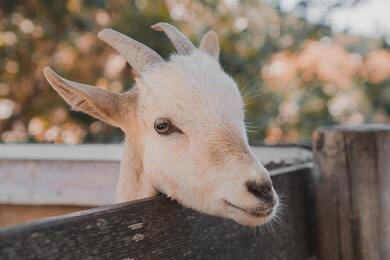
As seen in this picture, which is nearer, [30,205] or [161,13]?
[30,205]

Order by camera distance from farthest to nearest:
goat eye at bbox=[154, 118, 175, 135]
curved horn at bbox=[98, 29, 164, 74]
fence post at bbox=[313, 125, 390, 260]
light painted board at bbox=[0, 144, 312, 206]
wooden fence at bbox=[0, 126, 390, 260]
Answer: light painted board at bbox=[0, 144, 312, 206] → fence post at bbox=[313, 125, 390, 260] → curved horn at bbox=[98, 29, 164, 74] → goat eye at bbox=[154, 118, 175, 135] → wooden fence at bbox=[0, 126, 390, 260]

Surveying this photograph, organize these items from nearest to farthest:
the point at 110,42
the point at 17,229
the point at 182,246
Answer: the point at 17,229 < the point at 182,246 < the point at 110,42

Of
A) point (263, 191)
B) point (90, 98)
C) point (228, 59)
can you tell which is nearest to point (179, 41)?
point (90, 98)

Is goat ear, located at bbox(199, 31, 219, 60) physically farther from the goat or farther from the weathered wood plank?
the weathered wood plank

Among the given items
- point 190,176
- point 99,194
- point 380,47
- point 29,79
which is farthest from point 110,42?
point 380,47

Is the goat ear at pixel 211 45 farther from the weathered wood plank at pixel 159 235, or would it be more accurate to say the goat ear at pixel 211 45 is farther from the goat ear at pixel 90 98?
the weathered wood plank at pixel 159 235

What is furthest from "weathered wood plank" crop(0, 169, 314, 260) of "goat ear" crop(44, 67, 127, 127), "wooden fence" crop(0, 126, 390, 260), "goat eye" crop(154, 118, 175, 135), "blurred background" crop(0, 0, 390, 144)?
"blurred background" crop(0, 0, 390, 144)

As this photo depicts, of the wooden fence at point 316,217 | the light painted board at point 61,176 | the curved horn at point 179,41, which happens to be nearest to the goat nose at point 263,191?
the wooden fence at point 316,217

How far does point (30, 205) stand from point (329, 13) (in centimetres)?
769

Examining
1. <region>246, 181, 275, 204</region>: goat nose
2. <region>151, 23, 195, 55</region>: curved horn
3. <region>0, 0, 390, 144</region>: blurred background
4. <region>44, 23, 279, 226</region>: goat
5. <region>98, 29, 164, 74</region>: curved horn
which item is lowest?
<region>246, 181, 275, 204</region>: goat nose

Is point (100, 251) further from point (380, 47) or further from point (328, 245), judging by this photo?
point (380, 47)

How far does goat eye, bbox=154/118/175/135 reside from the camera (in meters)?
2.02

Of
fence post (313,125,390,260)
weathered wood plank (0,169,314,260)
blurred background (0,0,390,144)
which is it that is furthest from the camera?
blurred background (0,0,390,144)

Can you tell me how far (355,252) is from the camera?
2344mm
